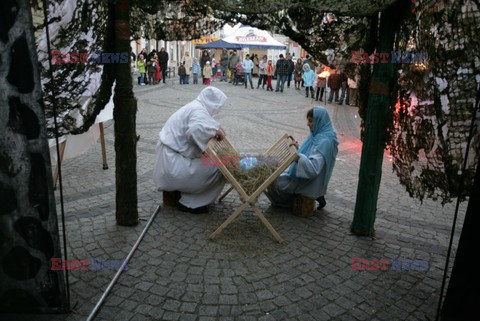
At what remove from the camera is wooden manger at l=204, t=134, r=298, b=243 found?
364cm

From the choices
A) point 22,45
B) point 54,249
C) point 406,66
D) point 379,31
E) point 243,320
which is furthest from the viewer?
point 379,31

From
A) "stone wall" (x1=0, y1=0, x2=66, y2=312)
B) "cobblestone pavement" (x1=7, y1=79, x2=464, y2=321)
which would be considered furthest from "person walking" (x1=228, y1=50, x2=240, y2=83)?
"stone wall" (x1=0, y1=0, x2=66, y2=312)

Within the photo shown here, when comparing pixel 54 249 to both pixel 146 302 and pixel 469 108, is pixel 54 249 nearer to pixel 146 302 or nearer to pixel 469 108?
pixel 146 302

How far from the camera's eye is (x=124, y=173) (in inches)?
152

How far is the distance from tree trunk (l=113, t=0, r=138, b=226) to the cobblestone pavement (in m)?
0.25

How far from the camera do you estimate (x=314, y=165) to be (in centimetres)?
410

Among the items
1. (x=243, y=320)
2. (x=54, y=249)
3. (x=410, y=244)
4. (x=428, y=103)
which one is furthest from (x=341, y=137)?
(x=54, y=249)

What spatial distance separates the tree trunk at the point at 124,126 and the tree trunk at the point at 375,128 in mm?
2420

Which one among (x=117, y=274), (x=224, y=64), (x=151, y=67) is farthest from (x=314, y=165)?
(x=224, y=64)

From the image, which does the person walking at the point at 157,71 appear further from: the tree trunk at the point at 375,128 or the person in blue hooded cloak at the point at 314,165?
the tree trunk at the point at 375,128

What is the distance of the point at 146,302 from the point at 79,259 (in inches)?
37.1

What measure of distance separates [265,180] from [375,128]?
123 cm

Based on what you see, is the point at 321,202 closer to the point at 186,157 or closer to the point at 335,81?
the point at 186,157

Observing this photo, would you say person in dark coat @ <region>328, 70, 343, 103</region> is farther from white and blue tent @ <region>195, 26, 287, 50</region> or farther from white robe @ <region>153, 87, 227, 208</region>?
white robe @ <region>153, 87, 227, 208</region>
